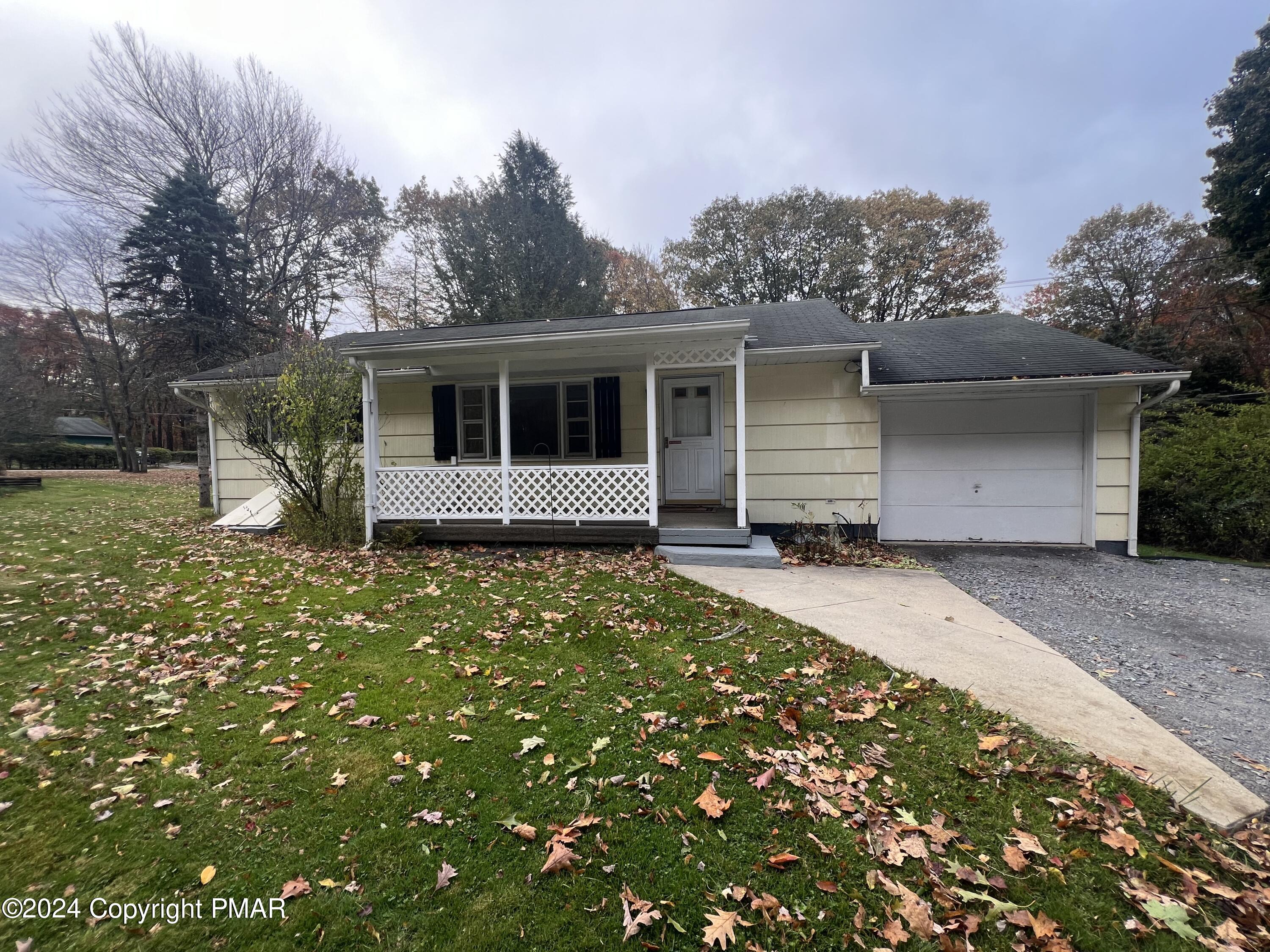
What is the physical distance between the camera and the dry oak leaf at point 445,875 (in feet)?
5.72

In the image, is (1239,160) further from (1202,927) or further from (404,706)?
(404,706)

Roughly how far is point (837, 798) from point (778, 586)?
9.96 ft

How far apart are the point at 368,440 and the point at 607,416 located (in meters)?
3.46

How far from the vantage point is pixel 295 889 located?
1.73 meters

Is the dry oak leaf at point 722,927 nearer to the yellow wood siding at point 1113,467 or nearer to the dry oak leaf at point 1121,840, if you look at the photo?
the dry oak leaf at point 1121,840

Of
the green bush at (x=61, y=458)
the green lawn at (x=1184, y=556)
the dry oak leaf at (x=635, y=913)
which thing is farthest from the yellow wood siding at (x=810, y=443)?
the green bush at (x=61, y=458)

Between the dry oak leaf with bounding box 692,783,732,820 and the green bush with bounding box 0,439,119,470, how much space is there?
34399 mm

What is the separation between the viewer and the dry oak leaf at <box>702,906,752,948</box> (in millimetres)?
1556

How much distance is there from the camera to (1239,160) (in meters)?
10.1

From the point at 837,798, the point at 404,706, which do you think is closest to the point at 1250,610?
the point at 837,798

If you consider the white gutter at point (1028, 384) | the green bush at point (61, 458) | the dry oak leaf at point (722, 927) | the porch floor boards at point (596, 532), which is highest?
the white gutter at point (1028, 384)

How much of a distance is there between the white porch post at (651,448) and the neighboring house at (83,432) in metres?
42.8

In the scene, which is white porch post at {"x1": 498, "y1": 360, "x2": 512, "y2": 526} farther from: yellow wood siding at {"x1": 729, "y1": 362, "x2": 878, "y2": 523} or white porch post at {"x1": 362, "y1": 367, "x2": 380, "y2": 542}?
yellow wood siding at {"x1": 729, "y1": 362, "x2": 878, "y2": 523}

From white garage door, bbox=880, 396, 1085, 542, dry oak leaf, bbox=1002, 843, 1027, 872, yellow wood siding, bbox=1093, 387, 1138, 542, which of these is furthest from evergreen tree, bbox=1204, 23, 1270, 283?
dry oak leaf, bbox=1002, 843, 1027, 872
